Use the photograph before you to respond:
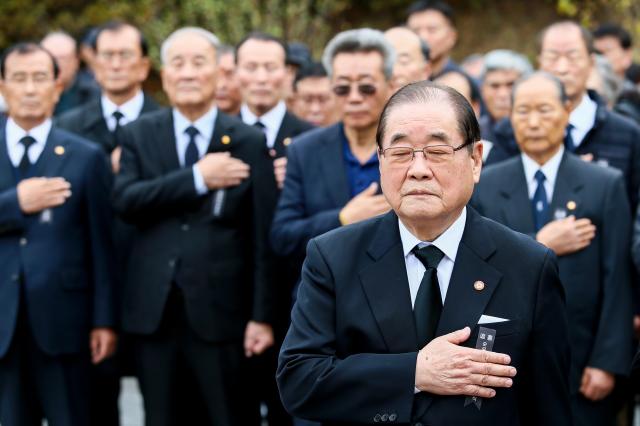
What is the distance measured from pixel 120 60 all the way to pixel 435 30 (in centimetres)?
305

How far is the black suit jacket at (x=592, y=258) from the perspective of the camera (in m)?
5.70

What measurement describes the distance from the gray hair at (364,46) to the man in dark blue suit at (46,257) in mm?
1576

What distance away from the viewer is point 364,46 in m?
5.95

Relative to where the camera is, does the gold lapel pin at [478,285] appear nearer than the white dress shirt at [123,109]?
Yes

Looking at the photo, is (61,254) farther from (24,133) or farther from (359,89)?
(359,89)

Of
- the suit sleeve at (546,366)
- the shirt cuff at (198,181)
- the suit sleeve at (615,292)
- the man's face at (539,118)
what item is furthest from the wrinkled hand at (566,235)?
the suit sleeve at (546,366)

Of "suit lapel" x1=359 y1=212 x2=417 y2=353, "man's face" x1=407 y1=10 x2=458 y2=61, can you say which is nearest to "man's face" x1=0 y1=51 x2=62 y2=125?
"suit lapel" x1=359 y1=212 x2=417 y2=353

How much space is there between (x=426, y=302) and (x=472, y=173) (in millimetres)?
434

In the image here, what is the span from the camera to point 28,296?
6398mm

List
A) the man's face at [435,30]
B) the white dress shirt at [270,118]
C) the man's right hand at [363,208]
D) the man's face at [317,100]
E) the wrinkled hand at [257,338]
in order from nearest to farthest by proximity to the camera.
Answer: the man's right hand at [363,208] → the wrinkled hand at [257,338] → the white dress shirt at [270,118] → the man's face at [317,100] → the man's face at [435,30]

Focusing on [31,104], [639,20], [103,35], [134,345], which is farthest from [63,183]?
[639,20]

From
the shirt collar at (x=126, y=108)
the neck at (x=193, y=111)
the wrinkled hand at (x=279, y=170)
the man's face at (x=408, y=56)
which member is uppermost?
the man's face at (x=408, y=56)

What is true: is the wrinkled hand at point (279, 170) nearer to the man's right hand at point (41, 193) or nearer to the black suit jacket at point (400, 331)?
the man's right hand at point (41, 193)

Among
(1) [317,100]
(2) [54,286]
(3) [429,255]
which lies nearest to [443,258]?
(3) [429,255]
